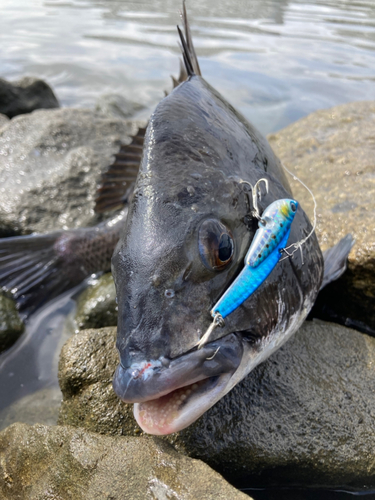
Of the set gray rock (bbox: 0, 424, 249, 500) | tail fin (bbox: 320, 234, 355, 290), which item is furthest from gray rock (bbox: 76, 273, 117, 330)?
tail fin (bbox: 320, 234, 355, 290)

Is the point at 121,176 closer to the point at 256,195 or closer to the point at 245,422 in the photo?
the point at 256,195

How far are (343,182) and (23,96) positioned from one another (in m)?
6.09

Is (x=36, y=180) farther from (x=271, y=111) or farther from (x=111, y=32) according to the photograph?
(x=111, y=32)

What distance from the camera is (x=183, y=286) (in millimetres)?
1567

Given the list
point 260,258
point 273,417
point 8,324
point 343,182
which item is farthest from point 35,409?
point 343,182

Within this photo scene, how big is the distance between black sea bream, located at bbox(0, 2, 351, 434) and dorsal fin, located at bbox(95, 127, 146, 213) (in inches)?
56.9

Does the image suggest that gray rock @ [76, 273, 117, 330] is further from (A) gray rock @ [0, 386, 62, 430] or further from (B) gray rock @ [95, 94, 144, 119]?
(B) gray rock @ [95, 94, 144, 119]

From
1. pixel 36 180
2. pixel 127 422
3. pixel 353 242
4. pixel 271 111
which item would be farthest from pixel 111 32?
pixel 127 422

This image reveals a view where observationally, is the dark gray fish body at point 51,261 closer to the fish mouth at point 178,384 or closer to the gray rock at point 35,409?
the gray rock at point 35,409

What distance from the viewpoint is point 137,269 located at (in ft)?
5.14

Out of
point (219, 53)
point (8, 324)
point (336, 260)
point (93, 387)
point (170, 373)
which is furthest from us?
point (219, 53)

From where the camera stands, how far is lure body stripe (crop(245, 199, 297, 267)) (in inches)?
67.3

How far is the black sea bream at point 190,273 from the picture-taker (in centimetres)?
152

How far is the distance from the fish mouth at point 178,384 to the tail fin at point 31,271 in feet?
7.67
